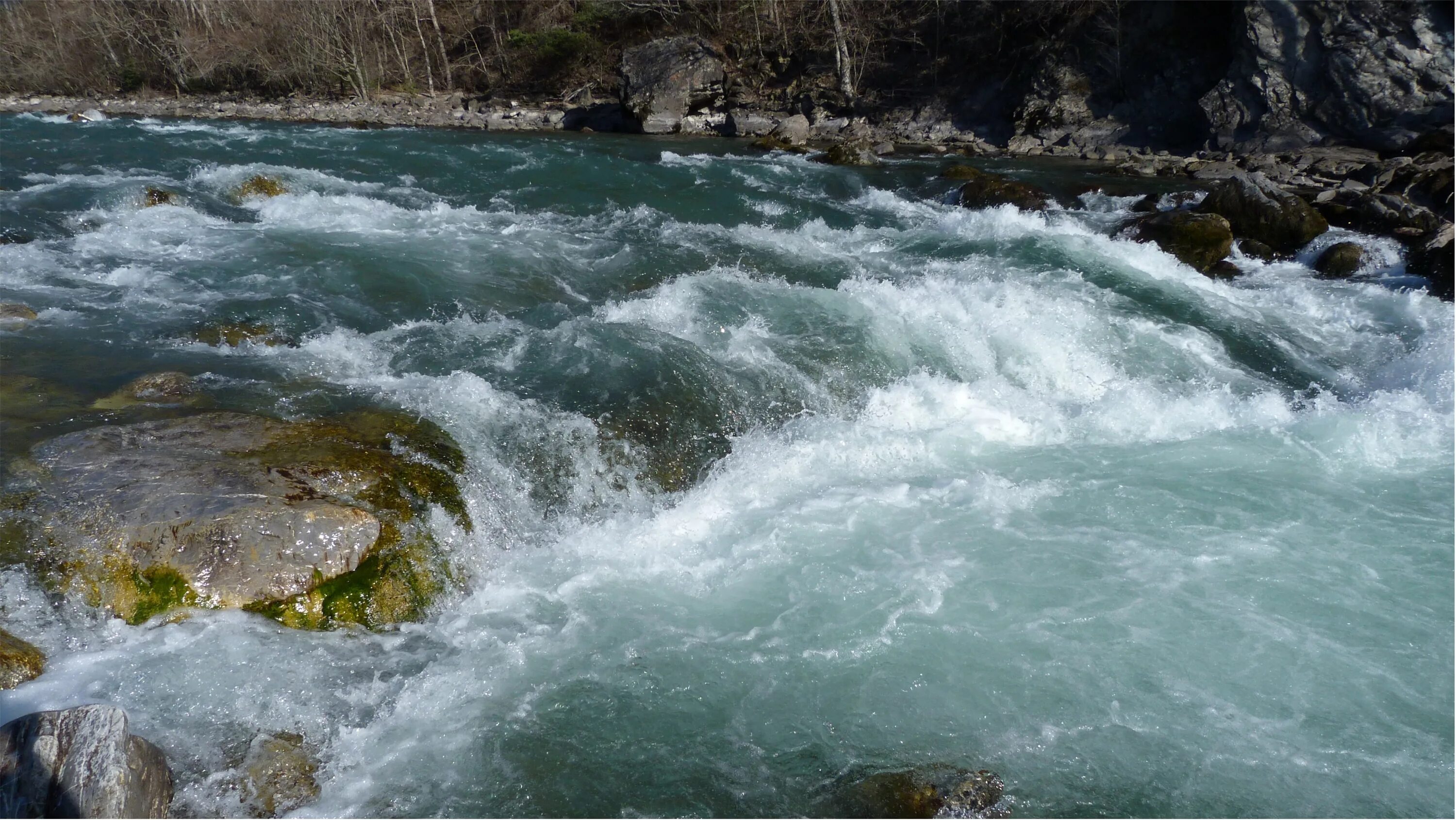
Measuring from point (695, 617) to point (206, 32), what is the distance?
3611 cm

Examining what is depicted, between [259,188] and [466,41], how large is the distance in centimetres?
2307

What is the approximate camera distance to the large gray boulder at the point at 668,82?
2267 cm

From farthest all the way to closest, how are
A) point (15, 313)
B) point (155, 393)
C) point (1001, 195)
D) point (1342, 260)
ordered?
point (1001, 195) → point (1342, 260) → point (15, 313) → point (155, 393)

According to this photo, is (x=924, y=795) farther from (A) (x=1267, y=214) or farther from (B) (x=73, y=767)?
(A) (x=1267, y=214)

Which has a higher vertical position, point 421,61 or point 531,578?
point 421,61

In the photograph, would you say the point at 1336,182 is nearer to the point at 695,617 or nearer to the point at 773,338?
the point at 773,338

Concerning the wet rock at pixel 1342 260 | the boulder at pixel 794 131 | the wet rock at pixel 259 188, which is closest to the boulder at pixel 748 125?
the boulder at pixel 794 131

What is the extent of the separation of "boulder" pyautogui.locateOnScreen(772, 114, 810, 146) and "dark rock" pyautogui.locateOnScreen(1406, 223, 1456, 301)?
40.0 ft

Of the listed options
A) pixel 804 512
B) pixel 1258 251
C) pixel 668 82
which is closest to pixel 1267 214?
pixel 1258 251

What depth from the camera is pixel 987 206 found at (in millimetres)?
13203

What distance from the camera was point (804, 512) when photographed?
6266 millimetres

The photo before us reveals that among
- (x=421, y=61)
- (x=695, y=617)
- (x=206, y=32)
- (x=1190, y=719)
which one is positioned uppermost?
(x=206, y=32)

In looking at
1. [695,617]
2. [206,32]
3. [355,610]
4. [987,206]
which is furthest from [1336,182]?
[206,32]

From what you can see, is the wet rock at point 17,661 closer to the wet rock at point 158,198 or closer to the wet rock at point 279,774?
the wet rock at point 279,774
